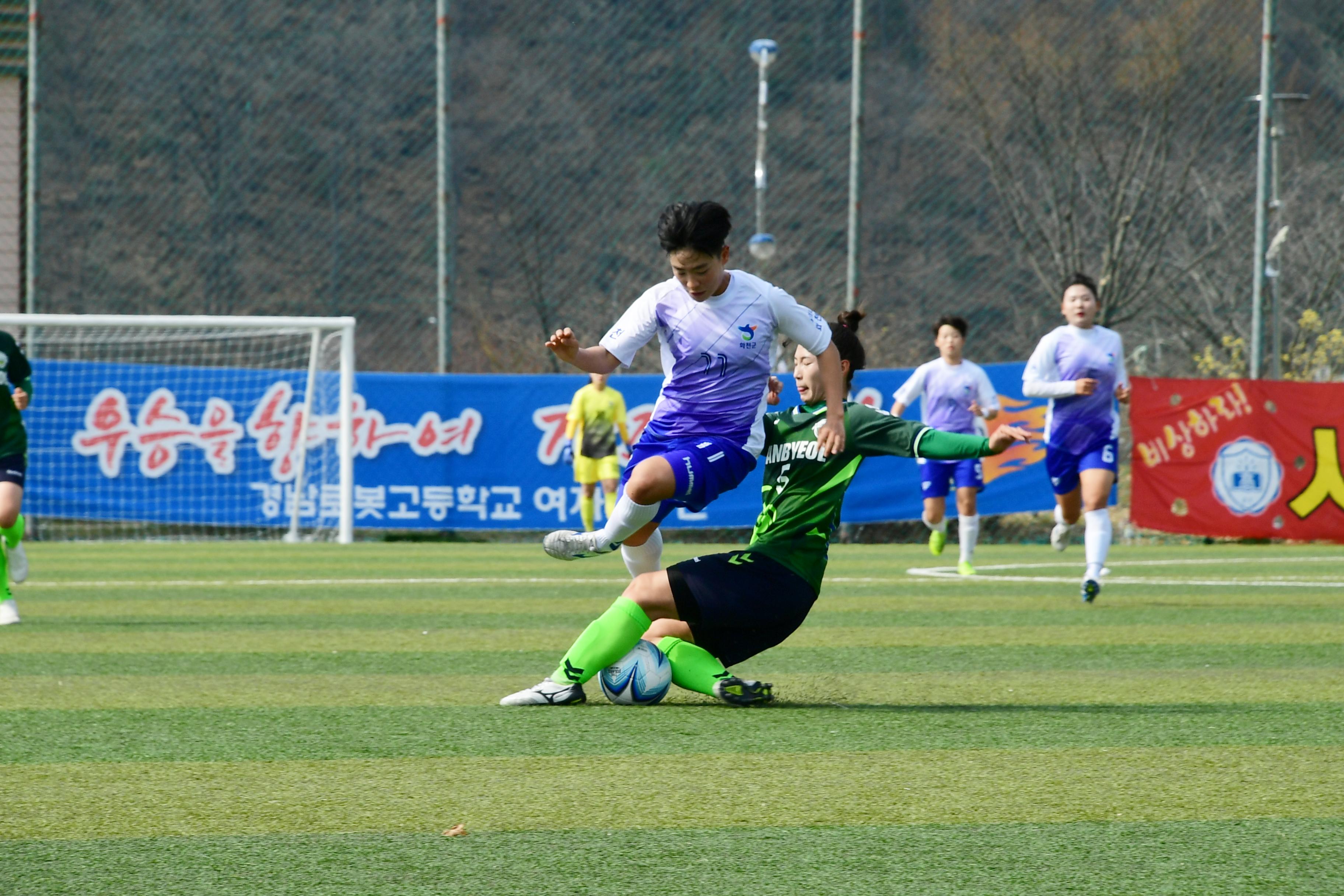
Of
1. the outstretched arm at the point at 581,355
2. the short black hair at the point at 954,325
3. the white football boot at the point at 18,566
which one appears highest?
the short black hair at the point at 954,325

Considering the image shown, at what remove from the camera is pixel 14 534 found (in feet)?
28.3

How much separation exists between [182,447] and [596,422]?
5.13 metres

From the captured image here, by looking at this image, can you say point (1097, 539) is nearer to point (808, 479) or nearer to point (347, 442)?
point (808, 479)

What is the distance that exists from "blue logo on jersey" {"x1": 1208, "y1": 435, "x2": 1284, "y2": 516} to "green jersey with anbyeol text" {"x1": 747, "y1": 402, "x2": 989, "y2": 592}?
12472 millimetres

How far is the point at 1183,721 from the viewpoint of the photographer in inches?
201

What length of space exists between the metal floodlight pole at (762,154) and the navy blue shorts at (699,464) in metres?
14.0

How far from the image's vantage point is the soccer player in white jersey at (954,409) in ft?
40.0

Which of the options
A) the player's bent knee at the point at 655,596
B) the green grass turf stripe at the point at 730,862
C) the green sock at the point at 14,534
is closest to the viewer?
the green grass turf stripe at the point at 730,862

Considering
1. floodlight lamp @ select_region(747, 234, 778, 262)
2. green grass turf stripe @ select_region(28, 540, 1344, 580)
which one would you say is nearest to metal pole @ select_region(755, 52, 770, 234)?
floodlight lamp @ select_region(747, 234, 778, 262)

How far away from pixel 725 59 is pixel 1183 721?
21261mm

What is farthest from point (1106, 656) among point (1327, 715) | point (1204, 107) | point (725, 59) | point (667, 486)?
point (1204, 107)

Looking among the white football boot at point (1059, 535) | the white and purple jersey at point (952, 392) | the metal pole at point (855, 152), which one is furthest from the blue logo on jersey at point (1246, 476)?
the white football boot at point (1059, 535)

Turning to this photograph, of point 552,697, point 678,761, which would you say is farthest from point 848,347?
point 678,761

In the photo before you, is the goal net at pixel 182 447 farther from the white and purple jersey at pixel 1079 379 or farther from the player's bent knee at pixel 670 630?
the player's bent knee at pixel 670 630
